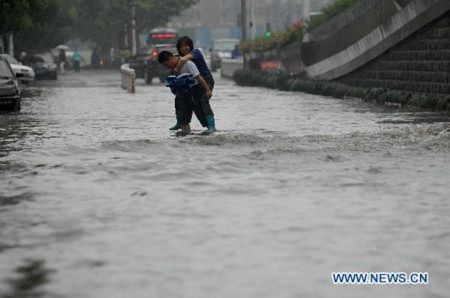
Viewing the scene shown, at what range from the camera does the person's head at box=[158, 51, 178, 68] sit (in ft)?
64.7

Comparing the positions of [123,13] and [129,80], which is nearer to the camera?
[129,80]

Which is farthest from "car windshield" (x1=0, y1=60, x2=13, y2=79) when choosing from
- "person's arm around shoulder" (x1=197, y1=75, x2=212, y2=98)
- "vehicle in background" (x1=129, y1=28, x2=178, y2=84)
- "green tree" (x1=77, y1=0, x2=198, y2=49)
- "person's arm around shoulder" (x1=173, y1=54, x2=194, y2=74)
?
"green tree" (x1=77, y1=0, x2=198, y2=49)

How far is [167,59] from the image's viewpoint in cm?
1981

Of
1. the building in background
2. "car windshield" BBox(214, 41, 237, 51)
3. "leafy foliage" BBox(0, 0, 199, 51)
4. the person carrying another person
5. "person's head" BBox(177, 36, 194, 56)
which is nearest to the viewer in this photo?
the person carrying another person

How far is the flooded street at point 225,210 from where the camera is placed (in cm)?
786

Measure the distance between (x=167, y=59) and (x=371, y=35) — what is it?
15.0 metres

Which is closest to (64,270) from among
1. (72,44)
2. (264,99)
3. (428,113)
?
(428,113)

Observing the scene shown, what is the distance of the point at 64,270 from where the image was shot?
8141 millimetres

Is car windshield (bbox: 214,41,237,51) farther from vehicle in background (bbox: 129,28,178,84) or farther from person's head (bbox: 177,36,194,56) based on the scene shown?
person's head (bbox: 177,36,194,56)

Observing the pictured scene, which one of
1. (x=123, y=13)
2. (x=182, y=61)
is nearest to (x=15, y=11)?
(x=182, y=61)

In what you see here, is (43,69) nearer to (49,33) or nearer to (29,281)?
(49,33)

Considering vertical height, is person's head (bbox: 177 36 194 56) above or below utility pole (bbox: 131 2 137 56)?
above

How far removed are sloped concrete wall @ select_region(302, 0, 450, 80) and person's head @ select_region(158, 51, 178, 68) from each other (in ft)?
31.6

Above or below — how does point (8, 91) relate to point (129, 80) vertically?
above
